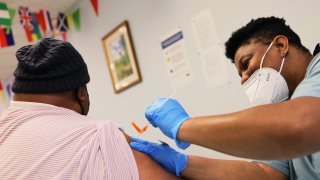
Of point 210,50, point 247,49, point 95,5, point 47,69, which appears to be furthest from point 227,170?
point 95,5

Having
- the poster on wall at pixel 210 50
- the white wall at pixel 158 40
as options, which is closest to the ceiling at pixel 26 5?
the white wall at pixel 158 40

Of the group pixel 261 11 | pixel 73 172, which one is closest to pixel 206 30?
pixel 261 11

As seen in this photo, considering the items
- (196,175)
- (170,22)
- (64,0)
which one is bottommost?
(196,175)

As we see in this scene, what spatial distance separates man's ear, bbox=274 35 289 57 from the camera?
1.18m

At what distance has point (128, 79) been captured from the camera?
2650mm

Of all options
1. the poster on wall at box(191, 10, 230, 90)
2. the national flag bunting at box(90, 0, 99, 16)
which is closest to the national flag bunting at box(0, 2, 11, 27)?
the national flag bunting at box(90, 0, 99, 16)

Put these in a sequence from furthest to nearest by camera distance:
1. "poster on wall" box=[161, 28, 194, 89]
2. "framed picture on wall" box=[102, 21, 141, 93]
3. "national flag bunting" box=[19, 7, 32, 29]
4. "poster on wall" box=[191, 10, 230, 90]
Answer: "national flag bunting" box=[19, 7, 32, 29] → "framed picture on wall" box=[102, 21, 141, 93] → "poster on wall" box=[161, 28, 194, 89] → "poster on wall" box=[191, 10, 230, 90]

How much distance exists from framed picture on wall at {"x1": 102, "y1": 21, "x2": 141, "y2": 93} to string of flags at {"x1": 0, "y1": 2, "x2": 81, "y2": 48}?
0.58 metres

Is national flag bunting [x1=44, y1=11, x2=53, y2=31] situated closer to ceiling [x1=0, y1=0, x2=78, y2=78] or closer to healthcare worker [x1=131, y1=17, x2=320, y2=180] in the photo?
ceiling [x1=0, y1=0, x2=78, y2=78]

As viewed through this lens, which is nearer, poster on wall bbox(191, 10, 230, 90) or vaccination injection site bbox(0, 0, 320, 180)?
vaccination injection site bbox(0, 0, 320, 180)

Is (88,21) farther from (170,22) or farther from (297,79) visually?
(297,79)

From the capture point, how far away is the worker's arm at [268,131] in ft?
2.39

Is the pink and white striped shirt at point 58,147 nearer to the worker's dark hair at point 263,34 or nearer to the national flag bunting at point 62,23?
the worker's dark hair at point 263,34

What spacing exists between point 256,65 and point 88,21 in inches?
85.4
